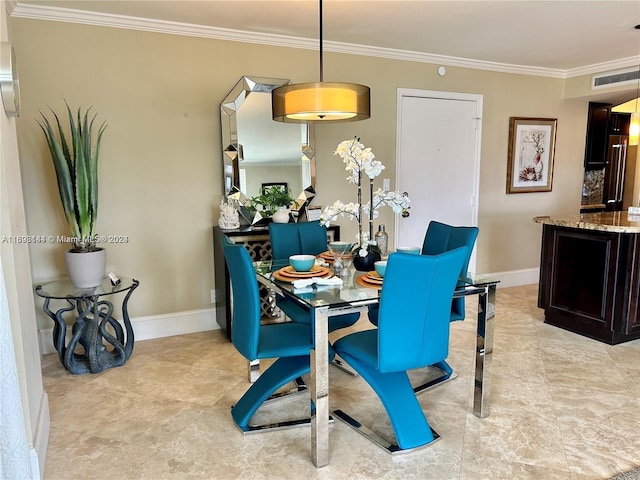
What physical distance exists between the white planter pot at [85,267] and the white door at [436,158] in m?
2.66

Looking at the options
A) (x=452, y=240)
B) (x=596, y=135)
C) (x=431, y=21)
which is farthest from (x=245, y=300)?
(x=596, y=135)

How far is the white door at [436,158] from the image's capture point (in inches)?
179

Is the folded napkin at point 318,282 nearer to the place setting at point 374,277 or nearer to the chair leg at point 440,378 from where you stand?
the place setting at point 374,277

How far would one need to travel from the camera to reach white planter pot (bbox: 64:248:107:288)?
3.07 meters

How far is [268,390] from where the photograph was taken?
7.93 ft

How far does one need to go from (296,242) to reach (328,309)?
44.6 inches

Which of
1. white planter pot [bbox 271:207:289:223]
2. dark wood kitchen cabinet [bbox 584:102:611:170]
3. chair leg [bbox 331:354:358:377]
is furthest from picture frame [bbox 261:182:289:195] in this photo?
dark wood kitchen cabinet [bbox 584:102:611:170]

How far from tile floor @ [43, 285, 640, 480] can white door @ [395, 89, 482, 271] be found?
1616 mm

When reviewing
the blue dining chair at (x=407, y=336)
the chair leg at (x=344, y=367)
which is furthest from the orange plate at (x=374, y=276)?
the chair leg at (x=344, y=367)

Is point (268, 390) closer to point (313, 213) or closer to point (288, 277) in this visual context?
point (288, 277)

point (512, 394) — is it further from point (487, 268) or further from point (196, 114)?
point (196, 114)

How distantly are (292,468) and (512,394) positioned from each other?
142 cm

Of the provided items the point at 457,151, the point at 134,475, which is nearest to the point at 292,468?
the point at 134,475

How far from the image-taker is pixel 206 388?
2881mm
